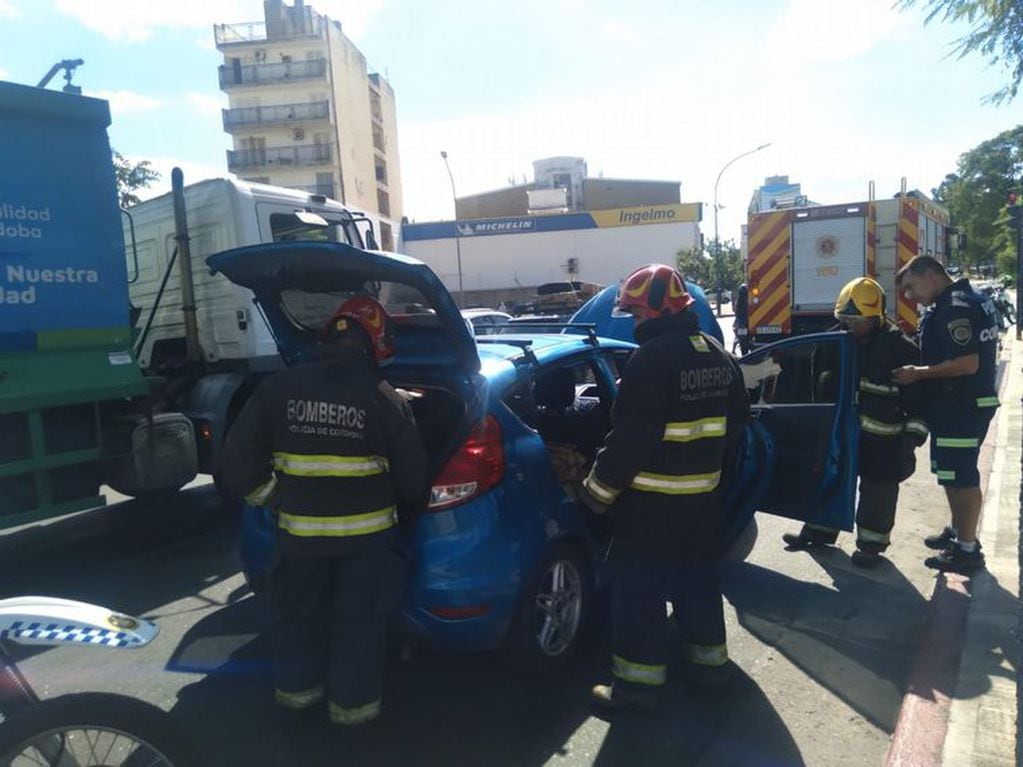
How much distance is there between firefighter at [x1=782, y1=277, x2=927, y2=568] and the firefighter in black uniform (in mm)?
2948

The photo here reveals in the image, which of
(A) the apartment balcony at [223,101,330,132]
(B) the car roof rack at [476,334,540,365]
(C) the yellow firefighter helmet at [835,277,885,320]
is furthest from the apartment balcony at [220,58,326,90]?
(C) the yellow firefighter helmet at [835,277,885,320]

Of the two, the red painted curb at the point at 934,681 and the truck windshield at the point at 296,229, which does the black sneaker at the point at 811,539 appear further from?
the truck windshield at the point at 296,229

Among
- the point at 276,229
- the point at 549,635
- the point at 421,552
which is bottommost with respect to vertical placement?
the point at 549,635

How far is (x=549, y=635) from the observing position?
10.8 feet

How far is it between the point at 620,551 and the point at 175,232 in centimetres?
521

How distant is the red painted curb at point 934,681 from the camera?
281 cm

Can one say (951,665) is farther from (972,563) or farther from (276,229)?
(276,229)

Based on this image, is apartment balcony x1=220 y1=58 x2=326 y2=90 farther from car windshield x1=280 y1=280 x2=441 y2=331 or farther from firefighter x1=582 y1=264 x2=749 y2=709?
firefighter x1=582 y1=264 x2=749 y2=709

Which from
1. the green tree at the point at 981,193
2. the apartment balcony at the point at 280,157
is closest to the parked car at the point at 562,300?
the apartment balcony at the point at 280,157

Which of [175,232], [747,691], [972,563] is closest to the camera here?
[747,691]

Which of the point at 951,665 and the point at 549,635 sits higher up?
the point at 549,635

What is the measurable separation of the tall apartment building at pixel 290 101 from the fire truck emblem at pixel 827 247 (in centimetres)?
4172

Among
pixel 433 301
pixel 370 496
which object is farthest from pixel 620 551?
pixel 433 301

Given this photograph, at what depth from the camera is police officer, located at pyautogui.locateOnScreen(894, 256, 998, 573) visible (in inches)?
168
